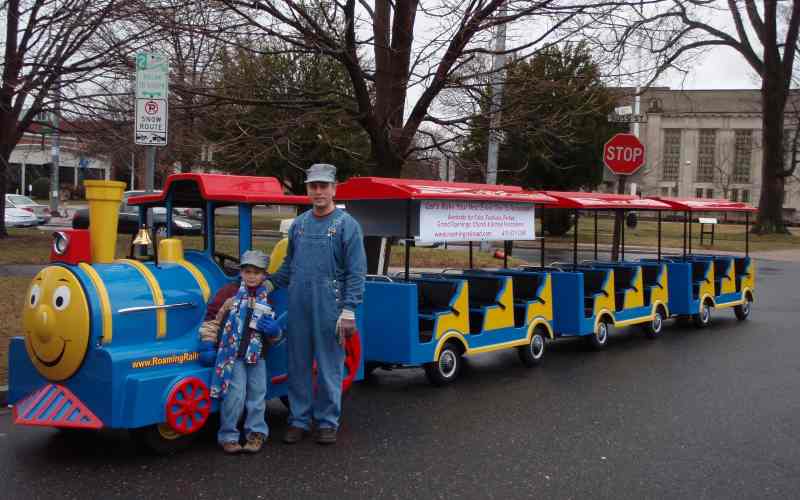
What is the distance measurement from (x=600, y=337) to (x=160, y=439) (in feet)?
20.5

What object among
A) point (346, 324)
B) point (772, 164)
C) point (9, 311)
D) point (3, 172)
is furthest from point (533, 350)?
point (772, 164)

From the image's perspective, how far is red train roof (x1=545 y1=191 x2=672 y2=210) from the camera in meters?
9.91

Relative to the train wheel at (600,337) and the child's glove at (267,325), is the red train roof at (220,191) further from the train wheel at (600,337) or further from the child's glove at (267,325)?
the train wheel at (600,337)

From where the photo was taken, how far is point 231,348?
18.7 feet

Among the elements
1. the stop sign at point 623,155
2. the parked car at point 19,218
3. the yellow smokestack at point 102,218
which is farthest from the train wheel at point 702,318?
the parked car at point 19,218

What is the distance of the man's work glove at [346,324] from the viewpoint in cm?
579

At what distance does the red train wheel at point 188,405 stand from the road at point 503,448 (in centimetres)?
24

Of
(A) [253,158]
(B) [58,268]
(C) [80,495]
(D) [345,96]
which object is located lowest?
(C) [80,495]

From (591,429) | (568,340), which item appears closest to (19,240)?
(568,340)

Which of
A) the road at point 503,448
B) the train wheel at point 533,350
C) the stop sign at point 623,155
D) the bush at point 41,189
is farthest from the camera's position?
the bush at point 41,189

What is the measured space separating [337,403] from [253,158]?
17.4ft

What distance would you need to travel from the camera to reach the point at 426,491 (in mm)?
4980

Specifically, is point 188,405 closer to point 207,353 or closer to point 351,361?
point 207,353

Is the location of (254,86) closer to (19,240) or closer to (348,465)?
(348,465)
